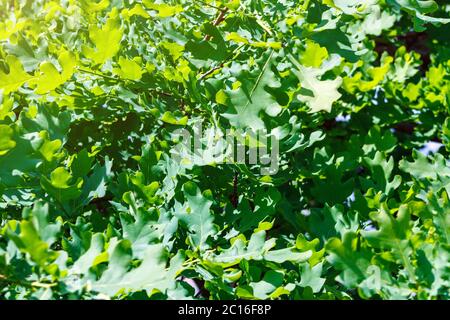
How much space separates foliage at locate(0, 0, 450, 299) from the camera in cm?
119

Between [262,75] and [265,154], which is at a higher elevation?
[262,75]

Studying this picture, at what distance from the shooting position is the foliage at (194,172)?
1.19 metres

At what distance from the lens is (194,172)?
1.61 meters

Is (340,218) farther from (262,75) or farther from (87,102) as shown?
(87,102)

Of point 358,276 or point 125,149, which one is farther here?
point 125,149

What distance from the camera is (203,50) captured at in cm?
162

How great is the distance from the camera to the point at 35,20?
193cm
